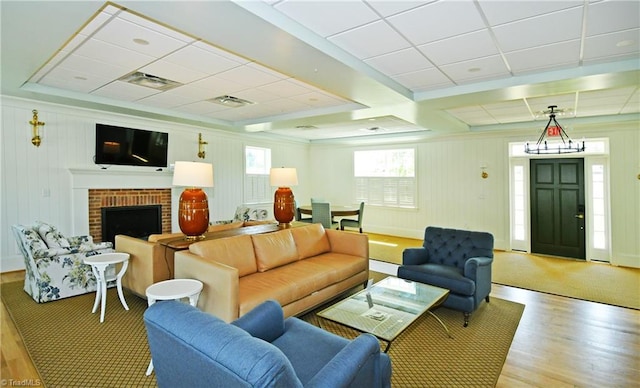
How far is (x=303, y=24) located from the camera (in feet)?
8.40

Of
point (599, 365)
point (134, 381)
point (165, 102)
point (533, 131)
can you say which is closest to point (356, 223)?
point (533, 131)

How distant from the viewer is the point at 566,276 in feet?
16.1

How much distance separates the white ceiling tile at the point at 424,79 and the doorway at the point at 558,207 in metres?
3.68

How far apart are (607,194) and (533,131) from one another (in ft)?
5.30

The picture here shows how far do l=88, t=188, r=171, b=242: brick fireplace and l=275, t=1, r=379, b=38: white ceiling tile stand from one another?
4809 mm

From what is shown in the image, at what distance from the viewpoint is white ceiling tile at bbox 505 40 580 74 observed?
295 centimetres

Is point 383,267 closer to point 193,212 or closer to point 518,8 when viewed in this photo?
point 193,212

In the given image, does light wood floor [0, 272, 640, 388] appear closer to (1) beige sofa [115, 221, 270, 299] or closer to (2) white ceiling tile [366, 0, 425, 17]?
(1) beige sofa [115, 221, 270, 299]

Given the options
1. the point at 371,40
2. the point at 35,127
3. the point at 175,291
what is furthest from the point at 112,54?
the point at 35,127

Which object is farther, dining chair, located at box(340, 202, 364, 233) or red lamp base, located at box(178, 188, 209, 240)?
dining chair, located at box(340, 202, 364, 233)

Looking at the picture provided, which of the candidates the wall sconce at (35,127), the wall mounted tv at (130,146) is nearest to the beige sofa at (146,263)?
the wall mounted tv at (130,146)

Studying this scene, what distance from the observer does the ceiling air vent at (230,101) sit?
15.8ft

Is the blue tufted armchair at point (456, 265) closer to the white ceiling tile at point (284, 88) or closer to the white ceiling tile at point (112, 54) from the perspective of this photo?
the white ceiling tile at point (284, 88)

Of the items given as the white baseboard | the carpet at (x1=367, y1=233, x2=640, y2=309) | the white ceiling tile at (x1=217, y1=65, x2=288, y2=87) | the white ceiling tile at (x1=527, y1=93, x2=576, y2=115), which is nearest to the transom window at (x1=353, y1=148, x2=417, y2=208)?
the carpet at (x1=367, y1=233, x2=640, y2=309)
